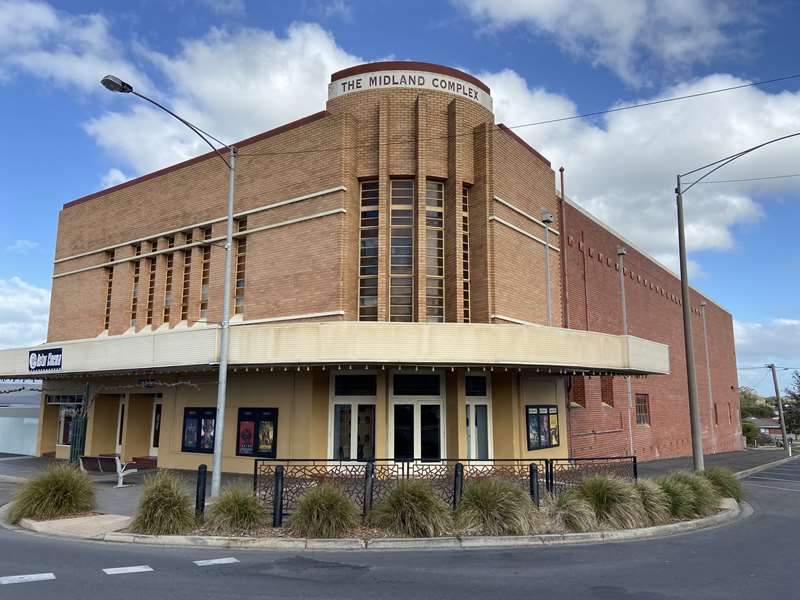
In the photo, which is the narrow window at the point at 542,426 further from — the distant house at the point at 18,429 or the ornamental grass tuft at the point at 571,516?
A: the distant house at the point at 18,429

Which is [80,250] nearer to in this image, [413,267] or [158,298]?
[158,298]

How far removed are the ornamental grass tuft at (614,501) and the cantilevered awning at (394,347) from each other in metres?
5.58

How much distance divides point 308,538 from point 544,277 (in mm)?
16029

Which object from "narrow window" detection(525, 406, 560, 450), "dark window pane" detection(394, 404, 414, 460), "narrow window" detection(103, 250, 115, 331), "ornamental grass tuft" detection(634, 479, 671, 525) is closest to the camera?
"ornamental grass tuft" detection(634, 479, 671, 525)

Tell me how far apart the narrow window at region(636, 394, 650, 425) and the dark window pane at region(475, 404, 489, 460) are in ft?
50.4

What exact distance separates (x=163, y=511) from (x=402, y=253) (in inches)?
469

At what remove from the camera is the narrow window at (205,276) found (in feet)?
78.9

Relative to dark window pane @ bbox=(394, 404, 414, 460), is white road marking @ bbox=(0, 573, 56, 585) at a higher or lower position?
lower

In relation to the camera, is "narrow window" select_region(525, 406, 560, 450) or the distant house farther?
the distant house

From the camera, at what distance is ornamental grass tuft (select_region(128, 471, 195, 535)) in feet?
36.5

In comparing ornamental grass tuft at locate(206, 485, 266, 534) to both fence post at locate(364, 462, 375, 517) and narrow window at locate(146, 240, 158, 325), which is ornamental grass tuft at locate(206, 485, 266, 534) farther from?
narrow window at locate(146, 240, 158, 325)

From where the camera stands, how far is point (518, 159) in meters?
23.1

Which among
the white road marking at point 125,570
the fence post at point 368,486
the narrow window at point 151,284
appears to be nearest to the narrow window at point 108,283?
the narrow window at point 151,284

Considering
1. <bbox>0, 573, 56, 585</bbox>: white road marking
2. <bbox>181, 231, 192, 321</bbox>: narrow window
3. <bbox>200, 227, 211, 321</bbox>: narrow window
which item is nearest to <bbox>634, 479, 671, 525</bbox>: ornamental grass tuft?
<bbox>0, 573, 56, 585</bbox>: white road marking
